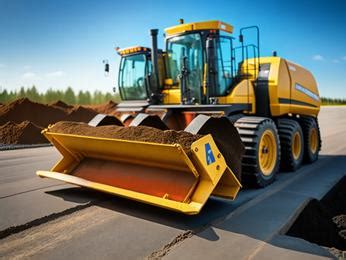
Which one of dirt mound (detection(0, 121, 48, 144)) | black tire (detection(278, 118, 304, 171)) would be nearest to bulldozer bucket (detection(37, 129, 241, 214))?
black tire (detection(278, 118, 304, 171))

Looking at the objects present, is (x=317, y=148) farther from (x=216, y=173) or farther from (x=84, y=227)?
(x=84, y=227)

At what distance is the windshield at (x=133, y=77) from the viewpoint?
302 inches

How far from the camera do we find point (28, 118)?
17.0 metres

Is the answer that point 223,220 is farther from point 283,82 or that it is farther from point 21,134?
point 21,134

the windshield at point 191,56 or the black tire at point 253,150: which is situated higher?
the windshield at point 191,56

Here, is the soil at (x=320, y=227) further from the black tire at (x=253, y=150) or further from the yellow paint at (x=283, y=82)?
the yellow paint at (x=283, y=82)

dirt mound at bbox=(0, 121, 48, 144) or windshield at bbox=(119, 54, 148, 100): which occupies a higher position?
windshield at bbox=(119, 54, 148, 100)

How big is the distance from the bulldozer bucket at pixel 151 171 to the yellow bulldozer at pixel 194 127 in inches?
0.5

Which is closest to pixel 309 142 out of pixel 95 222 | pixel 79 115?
pixel 95 222

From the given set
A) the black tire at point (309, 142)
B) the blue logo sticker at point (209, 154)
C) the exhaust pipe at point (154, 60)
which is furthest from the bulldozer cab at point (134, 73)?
the blue logo sticker at point (209, 154)

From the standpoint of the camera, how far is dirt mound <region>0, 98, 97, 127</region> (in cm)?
1642

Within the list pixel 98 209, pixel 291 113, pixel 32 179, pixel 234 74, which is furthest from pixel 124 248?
pixel 291 113

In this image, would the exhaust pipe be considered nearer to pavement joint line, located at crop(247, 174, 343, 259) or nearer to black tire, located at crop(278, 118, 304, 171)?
black tire, located at crop(278, 118, 304, 171)

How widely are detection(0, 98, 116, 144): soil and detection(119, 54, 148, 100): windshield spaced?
6.31 meters
